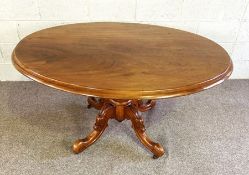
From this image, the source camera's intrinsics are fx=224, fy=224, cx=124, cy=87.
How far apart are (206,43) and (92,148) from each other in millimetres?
779

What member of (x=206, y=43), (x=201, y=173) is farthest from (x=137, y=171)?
(x=206, y=43)

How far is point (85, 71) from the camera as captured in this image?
0.75m

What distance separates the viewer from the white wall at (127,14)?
1400mm

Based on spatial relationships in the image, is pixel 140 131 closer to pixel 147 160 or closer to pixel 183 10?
pixel 147 160

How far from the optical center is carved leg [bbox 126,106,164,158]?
113 cm

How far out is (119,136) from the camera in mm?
1278

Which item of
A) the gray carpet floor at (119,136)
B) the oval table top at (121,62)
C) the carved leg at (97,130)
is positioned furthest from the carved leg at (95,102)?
the oval table top at (121,62)

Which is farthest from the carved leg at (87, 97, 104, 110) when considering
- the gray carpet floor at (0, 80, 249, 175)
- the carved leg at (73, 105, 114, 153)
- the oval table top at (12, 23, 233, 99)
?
the oval table top at (12, 23, 233, 99)

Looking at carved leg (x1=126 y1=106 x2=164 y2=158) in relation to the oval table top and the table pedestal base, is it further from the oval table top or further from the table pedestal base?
the oval table top

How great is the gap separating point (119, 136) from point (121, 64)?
590mm

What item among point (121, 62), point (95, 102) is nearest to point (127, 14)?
point (95, 102)

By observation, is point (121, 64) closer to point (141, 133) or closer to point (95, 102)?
point (141, 133)

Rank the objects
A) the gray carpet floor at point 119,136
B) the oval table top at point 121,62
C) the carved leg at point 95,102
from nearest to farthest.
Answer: the oval table top at point 121,62
the gray carpet floor at point 119,136
the carved leg at point 95,102

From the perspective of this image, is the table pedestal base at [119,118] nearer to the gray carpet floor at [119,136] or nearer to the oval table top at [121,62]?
the gray carpet floor at [119,136]
